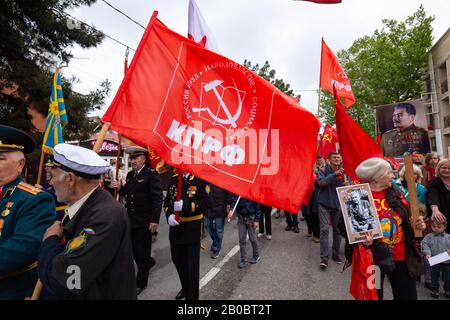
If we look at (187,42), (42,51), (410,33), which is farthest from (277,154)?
(410,33)

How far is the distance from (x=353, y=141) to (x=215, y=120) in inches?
64.4

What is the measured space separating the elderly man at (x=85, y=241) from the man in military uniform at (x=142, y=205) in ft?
8.15

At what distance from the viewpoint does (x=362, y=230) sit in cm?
262

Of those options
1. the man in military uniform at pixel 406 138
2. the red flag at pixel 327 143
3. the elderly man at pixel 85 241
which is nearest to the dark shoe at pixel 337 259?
the red flag at pixel 327 143

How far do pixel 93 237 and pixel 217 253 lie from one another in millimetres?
4532

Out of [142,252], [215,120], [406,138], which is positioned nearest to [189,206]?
[142,252]

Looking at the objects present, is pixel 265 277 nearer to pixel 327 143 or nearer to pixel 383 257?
pixel 383 257

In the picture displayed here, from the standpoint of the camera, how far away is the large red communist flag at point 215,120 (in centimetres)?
246

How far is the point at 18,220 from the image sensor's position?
6.52 ft

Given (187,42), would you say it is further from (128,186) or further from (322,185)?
(322,185)

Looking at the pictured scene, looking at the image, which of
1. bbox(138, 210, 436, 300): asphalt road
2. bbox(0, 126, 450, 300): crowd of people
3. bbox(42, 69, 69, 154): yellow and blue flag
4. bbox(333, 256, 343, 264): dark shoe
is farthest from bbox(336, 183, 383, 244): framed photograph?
bbox(42, 69, 69, 154): yellow and blue flag

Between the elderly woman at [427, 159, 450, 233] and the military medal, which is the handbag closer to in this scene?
the elderly woman at [427, 159, 450, 233]

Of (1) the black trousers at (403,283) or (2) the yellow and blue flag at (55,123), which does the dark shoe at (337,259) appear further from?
(2) the yellow and blue flag at (55,123)
